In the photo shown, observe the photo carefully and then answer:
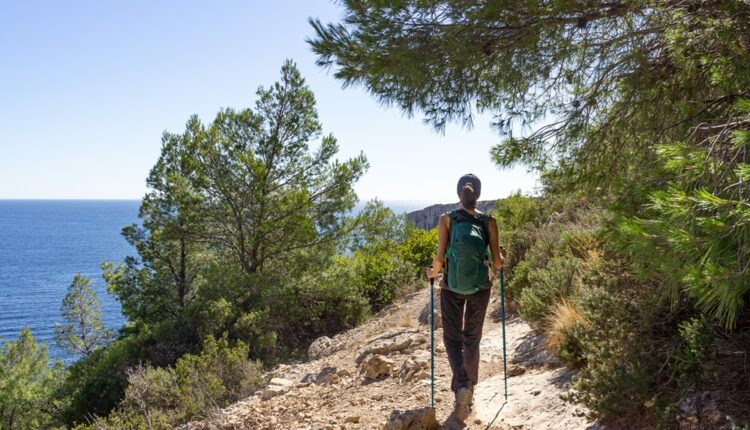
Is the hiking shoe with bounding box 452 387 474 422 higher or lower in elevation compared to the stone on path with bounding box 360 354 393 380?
higher

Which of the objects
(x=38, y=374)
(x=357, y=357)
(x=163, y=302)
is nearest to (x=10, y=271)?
(x=38, y=374)

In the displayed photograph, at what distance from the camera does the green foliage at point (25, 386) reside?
19516 millimetres

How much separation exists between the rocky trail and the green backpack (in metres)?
0.98

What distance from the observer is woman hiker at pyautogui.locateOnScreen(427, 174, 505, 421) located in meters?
4.05

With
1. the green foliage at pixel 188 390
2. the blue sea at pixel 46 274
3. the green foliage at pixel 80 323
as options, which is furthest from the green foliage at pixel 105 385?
the green foliage at pixel 80 323

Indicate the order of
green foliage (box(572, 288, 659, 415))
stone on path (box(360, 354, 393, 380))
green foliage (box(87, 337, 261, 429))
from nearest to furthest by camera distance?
green foliage (box(572, 288, 659, 415)) → stone on path (box(360, 354, 393, 380)) → green foliage (box(87, 337, 261, 429))

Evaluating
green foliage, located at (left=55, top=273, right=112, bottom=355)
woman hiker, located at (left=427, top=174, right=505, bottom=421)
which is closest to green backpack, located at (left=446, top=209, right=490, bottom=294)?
woman hiker, located at (left=427, top=174, right=505, bottom=421)

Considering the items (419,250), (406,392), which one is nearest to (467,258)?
(406,392)

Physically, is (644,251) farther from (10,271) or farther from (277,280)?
(10,271)

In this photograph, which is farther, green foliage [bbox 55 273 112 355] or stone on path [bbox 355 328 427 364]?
green foliage [bbox 55 273 112 355]

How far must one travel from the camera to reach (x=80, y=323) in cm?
2516

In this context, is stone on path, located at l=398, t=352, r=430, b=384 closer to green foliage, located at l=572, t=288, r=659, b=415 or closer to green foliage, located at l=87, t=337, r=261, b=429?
green foliage, located at l=572, t=288, r=659, b=415

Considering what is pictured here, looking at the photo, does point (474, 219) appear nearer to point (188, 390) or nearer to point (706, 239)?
point (706, 239)

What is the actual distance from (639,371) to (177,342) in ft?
32.2
